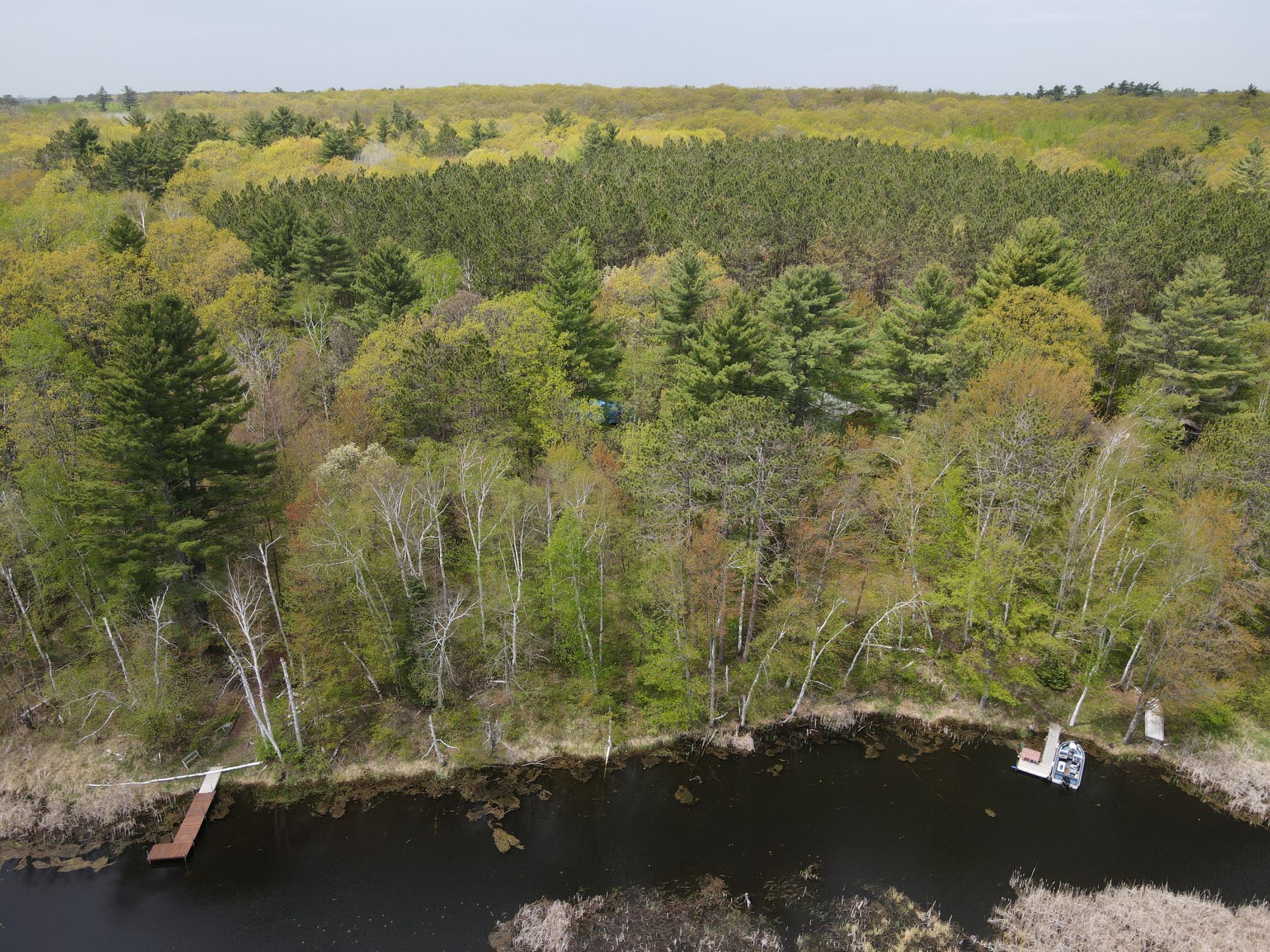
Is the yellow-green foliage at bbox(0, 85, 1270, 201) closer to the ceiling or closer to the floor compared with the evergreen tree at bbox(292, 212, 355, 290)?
closer to the ceiling

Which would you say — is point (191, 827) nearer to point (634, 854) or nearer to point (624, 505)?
point (634, 854)

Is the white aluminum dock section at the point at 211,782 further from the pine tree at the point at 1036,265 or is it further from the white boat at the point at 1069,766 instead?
the pine tree at the point at 1036,265

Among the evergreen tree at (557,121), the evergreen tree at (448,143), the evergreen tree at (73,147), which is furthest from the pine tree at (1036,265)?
the evergreen tree at (73,147)

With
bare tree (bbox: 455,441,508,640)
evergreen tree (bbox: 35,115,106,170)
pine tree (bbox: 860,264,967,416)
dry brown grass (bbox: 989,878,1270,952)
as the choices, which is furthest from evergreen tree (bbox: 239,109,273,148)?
dry brown grass (bbox: 989,878,1270,952)

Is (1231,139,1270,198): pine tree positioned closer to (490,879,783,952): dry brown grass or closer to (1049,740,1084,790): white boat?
(1049,740,1084,790): white boat

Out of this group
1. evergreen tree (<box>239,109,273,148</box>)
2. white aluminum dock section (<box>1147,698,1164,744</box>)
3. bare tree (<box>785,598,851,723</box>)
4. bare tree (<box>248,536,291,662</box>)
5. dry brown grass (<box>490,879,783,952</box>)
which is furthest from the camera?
evergreen tree (<box>239,109,273,148</box>)

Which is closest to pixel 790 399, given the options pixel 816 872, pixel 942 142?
pixel 816 872

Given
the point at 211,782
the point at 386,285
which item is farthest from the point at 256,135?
the point at 211,782

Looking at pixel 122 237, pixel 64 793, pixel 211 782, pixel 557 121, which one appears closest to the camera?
pixel 64 793
